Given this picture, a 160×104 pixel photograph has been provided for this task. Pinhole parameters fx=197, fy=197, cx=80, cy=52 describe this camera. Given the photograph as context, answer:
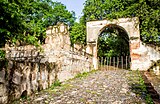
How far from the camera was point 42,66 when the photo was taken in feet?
22.0

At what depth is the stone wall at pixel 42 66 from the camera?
4902 millimetres

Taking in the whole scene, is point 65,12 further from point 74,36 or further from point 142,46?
point 142,46

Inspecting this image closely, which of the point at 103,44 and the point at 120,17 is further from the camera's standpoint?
the point at 103,44

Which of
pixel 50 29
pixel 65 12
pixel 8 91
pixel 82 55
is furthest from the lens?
pixel 65 12

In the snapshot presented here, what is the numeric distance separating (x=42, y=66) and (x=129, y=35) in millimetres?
10260

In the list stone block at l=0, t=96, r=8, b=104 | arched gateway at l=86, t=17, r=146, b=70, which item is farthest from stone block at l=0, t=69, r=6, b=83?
arched gateway at l=86, t=17, r=146, b=70

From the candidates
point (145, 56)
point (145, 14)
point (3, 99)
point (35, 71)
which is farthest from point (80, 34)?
point (3, 99)

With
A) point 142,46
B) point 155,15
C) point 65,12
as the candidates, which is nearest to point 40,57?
point 142,46

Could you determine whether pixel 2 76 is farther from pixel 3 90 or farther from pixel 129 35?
pixel 129 35

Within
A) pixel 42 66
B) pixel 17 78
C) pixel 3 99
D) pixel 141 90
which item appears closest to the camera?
pixel 3 99

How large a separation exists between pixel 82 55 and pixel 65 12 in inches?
830

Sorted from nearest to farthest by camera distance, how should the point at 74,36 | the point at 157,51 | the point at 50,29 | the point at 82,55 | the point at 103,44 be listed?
the point at 50,29 → the point at 82,55 → the point at 157,51 → the point at 74,36 → the point at 103,44

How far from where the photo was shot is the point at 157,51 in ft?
47.1

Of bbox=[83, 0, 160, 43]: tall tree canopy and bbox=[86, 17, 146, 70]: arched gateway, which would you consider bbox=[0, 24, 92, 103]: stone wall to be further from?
bbox=[83, 0, 160, 43]: tall tree canopy
